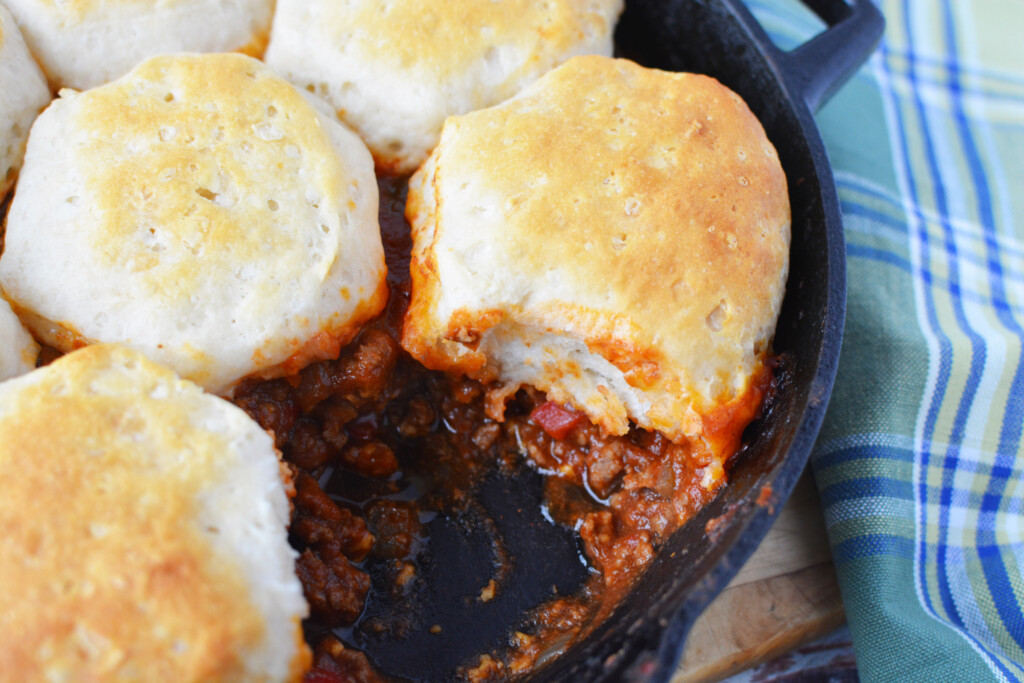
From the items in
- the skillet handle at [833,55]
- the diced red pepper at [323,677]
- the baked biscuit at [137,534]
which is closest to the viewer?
the baked biscuit at [137,534]

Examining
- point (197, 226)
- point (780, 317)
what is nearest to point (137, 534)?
point (197, 226)

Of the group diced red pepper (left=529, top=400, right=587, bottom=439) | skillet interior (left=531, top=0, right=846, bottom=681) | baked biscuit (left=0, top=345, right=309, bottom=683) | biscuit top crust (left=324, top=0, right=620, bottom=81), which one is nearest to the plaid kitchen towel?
skillet interior (left=531, top=0, right=846, bottom=681)

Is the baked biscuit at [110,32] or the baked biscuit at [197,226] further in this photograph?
the baked biscuit at [110,32]

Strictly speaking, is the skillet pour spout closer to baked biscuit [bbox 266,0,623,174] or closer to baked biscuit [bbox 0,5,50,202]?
baked biscuit [bbox 266,0,623,174]

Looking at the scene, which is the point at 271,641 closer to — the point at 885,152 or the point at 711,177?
the point at 711,177

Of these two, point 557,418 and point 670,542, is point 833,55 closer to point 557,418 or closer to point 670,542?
point 557,418

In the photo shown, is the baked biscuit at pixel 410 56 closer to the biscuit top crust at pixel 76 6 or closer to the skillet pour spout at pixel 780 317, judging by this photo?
the biscuit top crust at pixel 76 6

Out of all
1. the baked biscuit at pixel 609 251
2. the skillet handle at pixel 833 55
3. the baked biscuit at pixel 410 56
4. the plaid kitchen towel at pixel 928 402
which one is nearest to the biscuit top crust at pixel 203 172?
the baked biscuit at pixel 410 56
